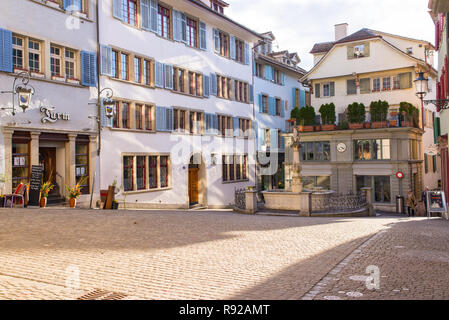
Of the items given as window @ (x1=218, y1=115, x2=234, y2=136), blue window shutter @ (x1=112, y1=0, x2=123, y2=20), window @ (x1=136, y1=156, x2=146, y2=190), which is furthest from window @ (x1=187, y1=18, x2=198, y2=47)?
window @ (x1=136, y1=156, x2=146, y2=190)

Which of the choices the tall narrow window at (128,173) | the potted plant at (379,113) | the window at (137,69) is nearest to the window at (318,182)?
the potted plant at (379,113)

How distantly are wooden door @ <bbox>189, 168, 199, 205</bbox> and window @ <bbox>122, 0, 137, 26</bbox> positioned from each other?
10.5m

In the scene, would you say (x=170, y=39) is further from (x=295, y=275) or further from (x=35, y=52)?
(x=295, y=275)

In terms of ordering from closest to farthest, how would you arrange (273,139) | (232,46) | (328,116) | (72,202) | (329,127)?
(72,202) → (232,46) → (329,127) → (328,116) → (273,139)

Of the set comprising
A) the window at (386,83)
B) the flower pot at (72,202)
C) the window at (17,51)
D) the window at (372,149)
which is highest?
the window at (386,83)

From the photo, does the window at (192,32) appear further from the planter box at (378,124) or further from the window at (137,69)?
the planter box at (378,124)

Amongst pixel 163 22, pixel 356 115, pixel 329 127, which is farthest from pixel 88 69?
pixel 356 115

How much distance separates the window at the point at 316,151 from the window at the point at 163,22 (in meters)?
15.3

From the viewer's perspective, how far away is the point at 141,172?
25.7 meters

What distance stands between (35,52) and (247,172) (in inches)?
817

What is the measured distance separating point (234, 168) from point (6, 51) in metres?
20.0

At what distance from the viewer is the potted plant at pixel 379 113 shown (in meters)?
34.3

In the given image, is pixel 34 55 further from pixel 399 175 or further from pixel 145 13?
pixel 399 175
